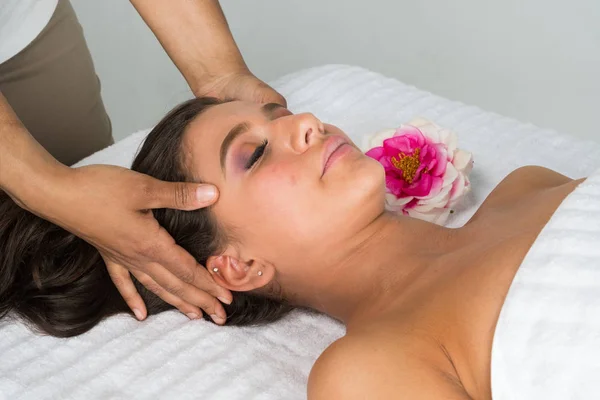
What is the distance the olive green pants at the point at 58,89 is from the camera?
6.51 ft

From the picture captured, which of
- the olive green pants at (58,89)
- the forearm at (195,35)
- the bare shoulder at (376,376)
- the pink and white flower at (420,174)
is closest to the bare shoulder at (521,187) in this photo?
the pink and white flower at (420,174)

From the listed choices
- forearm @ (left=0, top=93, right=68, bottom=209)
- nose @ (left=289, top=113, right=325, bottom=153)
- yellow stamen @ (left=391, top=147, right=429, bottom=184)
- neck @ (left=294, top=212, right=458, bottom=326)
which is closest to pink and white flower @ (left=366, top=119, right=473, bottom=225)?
yellow stamen @ (left=391, top=147, right=429, bottom=184)

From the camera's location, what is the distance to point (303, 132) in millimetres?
1564

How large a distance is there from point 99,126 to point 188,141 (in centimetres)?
Answer: 61

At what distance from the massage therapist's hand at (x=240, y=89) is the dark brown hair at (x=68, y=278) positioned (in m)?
0.20

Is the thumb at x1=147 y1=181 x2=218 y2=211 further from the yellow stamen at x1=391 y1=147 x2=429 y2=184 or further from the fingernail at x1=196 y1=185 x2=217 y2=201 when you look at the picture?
the yellow stamen at x1=391 y1=147 x2=429 y2=184

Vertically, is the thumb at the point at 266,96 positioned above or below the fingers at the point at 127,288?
above

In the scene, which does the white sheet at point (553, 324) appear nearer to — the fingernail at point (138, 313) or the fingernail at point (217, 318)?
the fingernail at point (217, 318)

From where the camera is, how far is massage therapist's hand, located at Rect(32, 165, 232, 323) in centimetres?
148

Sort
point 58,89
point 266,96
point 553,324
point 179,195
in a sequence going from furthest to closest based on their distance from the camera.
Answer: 1. point 58,89
2. point 266,96
3. point 179,195
4. point 553,324

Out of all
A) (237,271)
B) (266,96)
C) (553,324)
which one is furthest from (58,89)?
(553,324)

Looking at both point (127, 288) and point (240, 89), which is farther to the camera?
point (240, 89)

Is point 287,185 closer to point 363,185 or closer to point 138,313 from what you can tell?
point 363,185

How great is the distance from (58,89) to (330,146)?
0.78 meters
